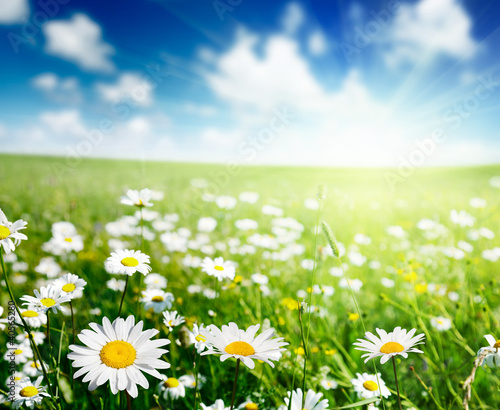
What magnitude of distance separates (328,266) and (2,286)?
8.24ft

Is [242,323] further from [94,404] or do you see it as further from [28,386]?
[28,386]

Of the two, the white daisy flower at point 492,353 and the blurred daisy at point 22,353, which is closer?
the white daisy flower at point 492,353

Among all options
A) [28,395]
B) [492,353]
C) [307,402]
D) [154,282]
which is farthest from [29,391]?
[492,353]

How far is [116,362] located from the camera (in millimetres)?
820

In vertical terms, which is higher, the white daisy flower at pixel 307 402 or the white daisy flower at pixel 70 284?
the white daisy flower at pixel 70 284

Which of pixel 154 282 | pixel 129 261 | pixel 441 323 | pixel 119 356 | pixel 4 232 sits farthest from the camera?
pixel 154 282

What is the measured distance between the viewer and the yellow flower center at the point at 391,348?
2.99 ft

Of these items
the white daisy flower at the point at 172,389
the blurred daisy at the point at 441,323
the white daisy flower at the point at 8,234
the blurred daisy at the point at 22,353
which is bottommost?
the white daisy flower at the point at 172,389

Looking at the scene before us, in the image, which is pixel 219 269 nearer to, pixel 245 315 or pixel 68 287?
pixel 245 315

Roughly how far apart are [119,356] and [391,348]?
0.67 m

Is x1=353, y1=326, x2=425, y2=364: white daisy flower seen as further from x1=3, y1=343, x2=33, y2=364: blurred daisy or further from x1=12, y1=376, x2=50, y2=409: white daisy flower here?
x1=3, y1=343, x2=33, y2=364: blurred daisy

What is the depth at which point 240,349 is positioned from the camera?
0.87 metres

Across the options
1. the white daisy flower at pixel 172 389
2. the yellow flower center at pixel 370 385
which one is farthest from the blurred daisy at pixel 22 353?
the yellow flower center at pixel 370 385

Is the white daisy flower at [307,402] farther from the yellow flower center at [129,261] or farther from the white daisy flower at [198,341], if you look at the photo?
the yellow flower center at [129,261]
